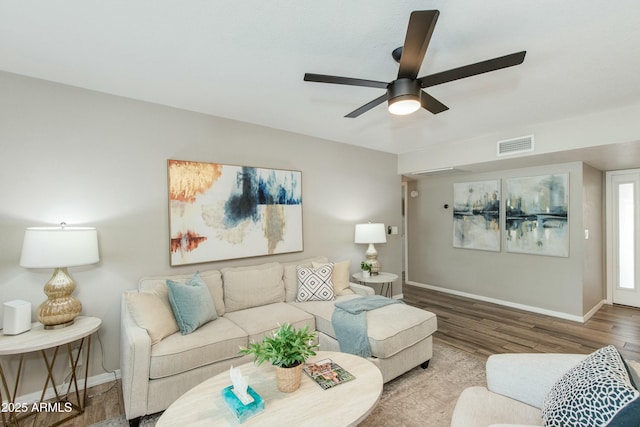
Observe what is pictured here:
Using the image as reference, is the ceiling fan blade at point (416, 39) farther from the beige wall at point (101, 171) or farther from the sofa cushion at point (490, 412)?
the beige wall at point (101, 171)

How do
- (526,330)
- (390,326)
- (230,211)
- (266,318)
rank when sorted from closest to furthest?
(390,326), (266,318), (230,211), (526,330)

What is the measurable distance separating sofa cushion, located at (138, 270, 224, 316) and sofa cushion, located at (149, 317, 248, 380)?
1.17ft

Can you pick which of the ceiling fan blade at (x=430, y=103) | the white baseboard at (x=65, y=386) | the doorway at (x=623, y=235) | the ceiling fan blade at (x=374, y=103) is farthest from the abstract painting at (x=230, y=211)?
the doorway at (x=623, y=235)

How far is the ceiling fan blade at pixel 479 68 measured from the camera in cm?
153

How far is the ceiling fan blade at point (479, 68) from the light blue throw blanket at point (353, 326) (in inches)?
73.9

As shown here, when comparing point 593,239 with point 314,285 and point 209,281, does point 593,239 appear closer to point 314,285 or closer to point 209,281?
point 314,285

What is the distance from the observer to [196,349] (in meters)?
2.15

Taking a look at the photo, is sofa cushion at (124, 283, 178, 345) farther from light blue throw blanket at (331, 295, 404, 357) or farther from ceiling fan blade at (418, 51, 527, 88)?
ceiling fan blade at (418, 51, 527, 88)

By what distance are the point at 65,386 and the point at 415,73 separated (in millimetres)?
3469

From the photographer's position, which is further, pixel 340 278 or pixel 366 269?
pixel 366 269

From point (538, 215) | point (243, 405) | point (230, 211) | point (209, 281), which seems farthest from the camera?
point (538, 215)

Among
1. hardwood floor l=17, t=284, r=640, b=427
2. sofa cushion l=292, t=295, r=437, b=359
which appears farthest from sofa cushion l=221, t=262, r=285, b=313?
hardwood floor l=17, t=284, r=640, b=427

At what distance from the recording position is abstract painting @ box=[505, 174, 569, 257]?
4051 mm

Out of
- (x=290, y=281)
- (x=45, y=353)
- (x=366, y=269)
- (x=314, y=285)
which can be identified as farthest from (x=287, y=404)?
(x=366, y=269)
